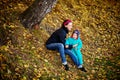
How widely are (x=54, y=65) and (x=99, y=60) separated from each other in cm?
247

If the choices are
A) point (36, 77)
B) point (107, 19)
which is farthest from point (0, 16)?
point (107, 19)

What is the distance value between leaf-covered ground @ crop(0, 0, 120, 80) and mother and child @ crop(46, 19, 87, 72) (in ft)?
0.69

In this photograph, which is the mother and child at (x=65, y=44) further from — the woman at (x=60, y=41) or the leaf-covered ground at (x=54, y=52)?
the leaf-covered ground at (x=54, y=52)

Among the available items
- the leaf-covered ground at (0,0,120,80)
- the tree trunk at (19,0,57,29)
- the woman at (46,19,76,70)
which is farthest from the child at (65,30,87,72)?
the tree trunk at (19,0,57,29)

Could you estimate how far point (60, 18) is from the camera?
9.95 meters

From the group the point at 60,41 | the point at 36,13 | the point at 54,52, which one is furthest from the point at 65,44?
the point at 36,13

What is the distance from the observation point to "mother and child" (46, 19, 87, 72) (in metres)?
7.36

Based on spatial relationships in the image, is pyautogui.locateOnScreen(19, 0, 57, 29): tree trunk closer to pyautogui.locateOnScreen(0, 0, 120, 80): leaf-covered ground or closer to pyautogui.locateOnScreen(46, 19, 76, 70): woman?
pyautogui.locateOnScreen(0, 0, 120, 80): leaf-covered ground

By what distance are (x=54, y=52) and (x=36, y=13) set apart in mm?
1538

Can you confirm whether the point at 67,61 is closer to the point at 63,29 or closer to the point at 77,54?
the point at 77,54

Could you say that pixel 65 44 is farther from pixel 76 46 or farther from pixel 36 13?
pixel 36 13

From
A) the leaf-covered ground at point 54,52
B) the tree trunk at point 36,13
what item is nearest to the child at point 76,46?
the leaf-covered ground at point 54,52

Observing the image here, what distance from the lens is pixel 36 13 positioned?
7.54 m

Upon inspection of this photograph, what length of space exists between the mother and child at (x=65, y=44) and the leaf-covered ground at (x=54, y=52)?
0.21 metres
